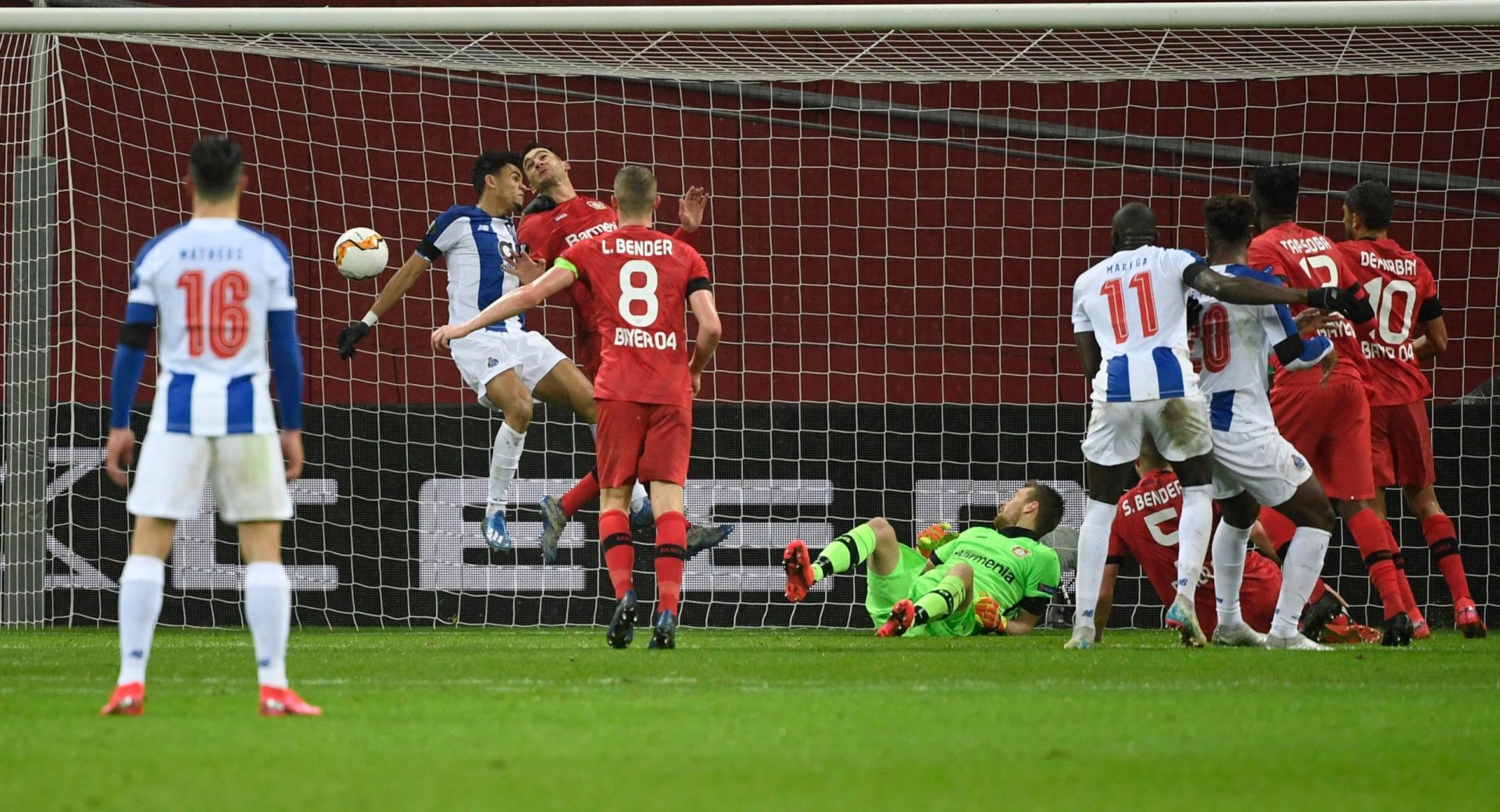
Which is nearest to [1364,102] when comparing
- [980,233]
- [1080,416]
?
[980,233]

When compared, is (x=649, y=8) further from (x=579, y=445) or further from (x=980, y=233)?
(x=980, y=233)


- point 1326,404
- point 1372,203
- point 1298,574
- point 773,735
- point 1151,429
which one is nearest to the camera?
point 773,735

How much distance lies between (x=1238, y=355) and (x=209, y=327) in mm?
4628

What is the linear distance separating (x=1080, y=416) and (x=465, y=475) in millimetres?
3766

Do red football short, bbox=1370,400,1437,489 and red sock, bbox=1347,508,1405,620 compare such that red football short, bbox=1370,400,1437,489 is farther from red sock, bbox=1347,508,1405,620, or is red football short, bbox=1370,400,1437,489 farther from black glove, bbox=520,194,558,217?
black glove, bbox=520,194,558,217

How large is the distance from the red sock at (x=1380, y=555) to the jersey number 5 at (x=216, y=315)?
5476mm

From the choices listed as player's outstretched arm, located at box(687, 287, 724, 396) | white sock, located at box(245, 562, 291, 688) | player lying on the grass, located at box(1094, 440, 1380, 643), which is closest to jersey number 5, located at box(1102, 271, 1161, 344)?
player lying on the grass, located at box(1094, 440, 1380, 643)

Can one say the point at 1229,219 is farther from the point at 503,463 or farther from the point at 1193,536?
the point at 503,463

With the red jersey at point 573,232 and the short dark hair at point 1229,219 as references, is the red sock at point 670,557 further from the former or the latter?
the short dark hair at point 1229,219

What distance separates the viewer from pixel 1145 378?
737 cm

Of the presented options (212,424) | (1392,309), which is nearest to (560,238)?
(1392,309)

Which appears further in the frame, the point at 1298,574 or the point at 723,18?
the point at 723,18

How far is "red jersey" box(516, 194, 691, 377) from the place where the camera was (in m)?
8.82

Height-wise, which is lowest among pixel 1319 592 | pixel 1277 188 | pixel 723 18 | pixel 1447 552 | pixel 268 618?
pixel 1319 592
